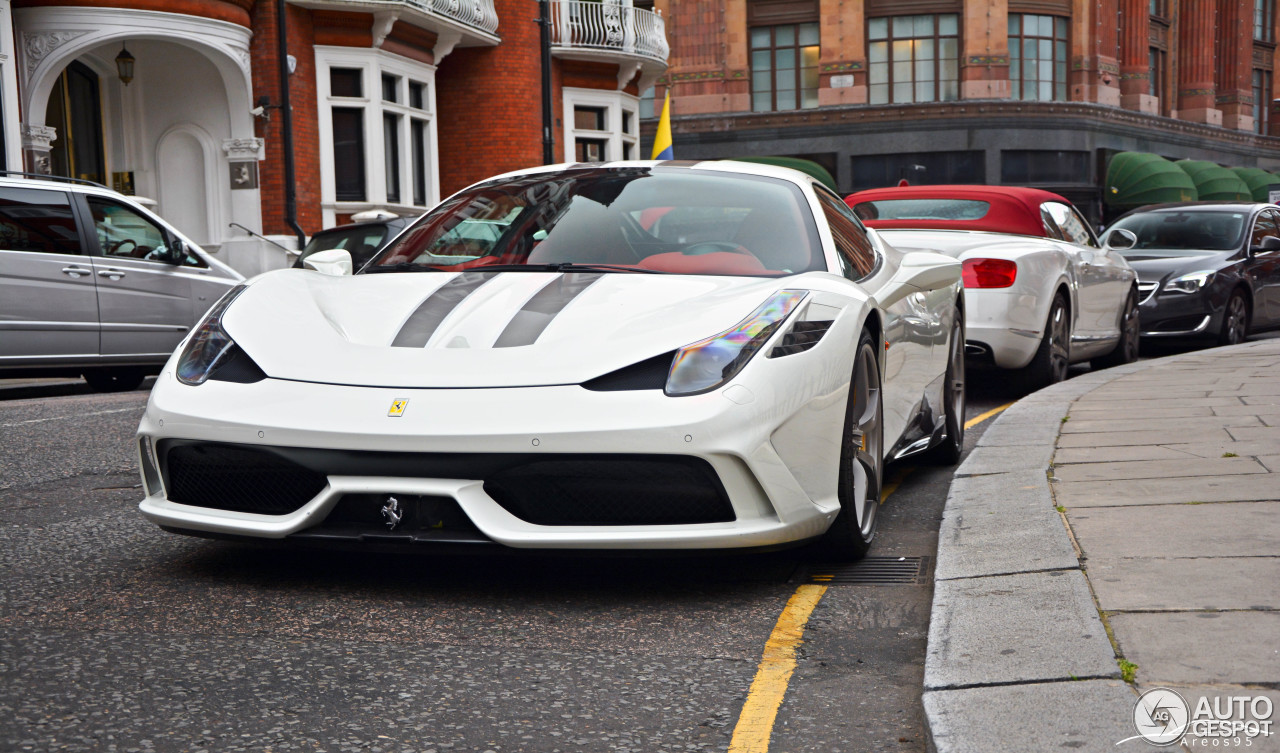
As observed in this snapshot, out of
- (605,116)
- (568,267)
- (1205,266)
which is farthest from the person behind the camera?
(605,116)

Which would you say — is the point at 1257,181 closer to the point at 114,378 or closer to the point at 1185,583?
the point at 114,378

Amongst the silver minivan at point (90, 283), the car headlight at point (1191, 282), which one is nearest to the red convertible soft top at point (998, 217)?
the car headlight at point (1191, 282)

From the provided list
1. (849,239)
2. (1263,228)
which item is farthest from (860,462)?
(1263,228)

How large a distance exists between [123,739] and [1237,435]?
4952 millimetres

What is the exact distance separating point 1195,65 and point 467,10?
123ft

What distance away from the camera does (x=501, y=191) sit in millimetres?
5348

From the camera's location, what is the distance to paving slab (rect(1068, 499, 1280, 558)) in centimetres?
384

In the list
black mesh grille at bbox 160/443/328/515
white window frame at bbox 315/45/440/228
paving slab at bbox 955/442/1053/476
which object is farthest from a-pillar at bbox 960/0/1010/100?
black mesh grille at bbox 160/443/328/515

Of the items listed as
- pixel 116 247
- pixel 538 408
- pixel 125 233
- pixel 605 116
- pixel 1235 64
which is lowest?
pixel 538 408

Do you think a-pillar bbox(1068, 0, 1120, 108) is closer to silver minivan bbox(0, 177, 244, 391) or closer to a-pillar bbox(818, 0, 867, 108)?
a-pillar bbox(818, 0, 867, 108)

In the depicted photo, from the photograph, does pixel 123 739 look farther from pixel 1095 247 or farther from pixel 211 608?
pixel 1095 247

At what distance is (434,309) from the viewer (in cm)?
412

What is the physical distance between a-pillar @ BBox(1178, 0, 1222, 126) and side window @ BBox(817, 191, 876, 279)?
2041 inches

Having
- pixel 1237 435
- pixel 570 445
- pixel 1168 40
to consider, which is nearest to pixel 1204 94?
pixel 1168 40
